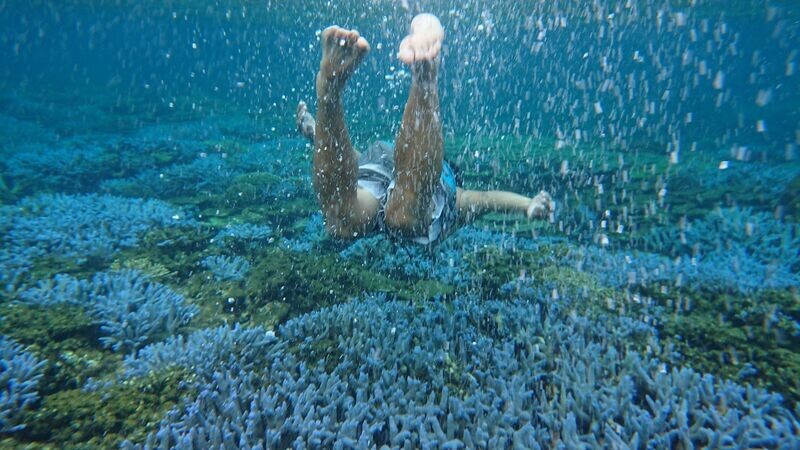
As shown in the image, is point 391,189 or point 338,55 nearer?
point 338,55

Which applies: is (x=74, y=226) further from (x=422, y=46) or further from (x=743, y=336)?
(x=743, y=336)

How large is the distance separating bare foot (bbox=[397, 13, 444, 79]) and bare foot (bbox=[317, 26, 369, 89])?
0.40 meters

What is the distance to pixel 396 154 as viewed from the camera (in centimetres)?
420

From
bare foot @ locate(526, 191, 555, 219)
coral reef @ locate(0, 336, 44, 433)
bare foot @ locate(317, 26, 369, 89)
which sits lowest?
coral reef @ locate(0, 336, 44, 433)

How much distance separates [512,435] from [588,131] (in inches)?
1070

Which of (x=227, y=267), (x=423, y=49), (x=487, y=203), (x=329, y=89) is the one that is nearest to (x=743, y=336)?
(x=487, y=203)

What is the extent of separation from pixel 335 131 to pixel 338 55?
2.33 ft

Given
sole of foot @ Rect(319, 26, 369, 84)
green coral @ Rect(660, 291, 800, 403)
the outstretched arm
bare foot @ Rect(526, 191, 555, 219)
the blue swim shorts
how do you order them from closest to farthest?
green coral @ Rect(660, 291, 800, 403) → sole of foot @ Rect(319, 26, 369, 84) → the blue swim shorts → bare foot @ Rect(526, 191, 555, 219) → the outstretched arm

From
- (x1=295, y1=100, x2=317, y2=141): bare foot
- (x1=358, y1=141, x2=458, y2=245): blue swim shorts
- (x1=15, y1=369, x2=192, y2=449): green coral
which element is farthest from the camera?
(x1=295, y1=100, x2=317, y2=141): bare foot

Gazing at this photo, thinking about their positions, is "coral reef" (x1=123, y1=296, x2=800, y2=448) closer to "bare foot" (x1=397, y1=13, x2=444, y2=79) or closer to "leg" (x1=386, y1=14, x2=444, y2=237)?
"leg" (x1=386, y1=14, x2=444, y2=237)

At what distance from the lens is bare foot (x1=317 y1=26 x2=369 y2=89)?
12.6 ft

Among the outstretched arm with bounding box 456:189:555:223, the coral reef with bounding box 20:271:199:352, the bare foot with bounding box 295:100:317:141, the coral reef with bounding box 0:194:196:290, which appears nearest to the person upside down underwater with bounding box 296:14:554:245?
the outstretched arm with bounding box 456:189:555:223

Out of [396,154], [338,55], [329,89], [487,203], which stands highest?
[338,55]

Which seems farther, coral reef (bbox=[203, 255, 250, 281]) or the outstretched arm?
coral reef (bbox=[203, 255, 250, 281])
